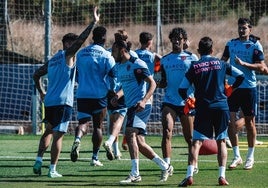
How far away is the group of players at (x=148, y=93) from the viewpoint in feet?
44.3

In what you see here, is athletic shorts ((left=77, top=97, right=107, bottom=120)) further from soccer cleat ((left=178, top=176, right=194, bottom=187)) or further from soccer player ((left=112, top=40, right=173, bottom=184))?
soccer cleat ((left=178, top=176, right=194, bottom=187))

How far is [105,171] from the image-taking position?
15289mm

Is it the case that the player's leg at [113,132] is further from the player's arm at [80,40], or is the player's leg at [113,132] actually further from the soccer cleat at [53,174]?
the player's arm at [80,40]

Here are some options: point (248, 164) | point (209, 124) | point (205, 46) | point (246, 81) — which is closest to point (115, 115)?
point (246, 81)

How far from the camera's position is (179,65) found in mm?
15109

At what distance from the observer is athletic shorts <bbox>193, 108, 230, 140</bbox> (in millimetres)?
13484

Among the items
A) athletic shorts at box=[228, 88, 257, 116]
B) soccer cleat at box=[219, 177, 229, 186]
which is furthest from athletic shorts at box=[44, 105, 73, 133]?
athletic shorts at box=[228, 88, 257, 116]

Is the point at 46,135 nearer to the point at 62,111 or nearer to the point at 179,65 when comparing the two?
the point at 62,111

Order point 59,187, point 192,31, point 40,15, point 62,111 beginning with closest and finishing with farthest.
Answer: point 59,187
point 62,111
point 40,15
point 192,31

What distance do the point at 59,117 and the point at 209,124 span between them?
2326 mm

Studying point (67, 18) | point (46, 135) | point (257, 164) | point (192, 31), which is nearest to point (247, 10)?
point (192, 31)

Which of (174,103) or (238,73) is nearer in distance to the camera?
(238,73)

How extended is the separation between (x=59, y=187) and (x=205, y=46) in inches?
107

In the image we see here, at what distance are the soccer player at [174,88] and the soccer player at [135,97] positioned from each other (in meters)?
0.79
